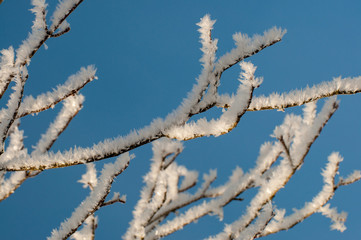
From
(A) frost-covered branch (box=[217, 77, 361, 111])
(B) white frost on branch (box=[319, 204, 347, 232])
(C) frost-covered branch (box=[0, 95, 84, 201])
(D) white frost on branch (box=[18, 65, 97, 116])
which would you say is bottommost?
(B) white frost on branch (box=[319, 204, 347, 232])

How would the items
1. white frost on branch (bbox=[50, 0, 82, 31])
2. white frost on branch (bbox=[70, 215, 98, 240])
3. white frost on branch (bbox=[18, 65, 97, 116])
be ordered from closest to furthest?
1. white frost on branch (bbox=[50, 0, 82, 31])
2. white frost on branch (bbox=[18, 65, 97, 116])
3. white frost on branch (bbox=[70, 215, 98, 240])

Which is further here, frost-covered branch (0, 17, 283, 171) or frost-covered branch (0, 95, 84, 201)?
frost-covered branch (0, 95, 84, 201)

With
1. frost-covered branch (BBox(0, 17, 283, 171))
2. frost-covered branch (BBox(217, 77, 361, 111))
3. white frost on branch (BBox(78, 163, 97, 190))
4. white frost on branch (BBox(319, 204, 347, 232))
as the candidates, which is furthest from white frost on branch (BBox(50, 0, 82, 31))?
white frost on branch (BBox(319, 204, 347, 232))

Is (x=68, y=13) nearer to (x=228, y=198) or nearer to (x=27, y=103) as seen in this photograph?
(x=27, y=103)

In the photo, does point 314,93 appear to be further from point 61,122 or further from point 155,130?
point 61,122

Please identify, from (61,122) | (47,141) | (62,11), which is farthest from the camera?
(47,141)

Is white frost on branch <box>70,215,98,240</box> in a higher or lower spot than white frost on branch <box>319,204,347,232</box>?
higher

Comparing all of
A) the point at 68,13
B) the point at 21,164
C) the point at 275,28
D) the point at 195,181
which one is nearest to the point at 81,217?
the point at 21,164

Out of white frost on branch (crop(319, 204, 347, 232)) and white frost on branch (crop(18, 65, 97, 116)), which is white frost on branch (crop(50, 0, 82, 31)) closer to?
white frost on branch (crop(18, 65, 97, 116))

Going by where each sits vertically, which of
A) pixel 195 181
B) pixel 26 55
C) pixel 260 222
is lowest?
pixel 260 222

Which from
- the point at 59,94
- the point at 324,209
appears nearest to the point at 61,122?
the point at 59,94

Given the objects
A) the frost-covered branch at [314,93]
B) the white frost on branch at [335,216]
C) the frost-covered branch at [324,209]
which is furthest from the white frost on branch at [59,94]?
the white frost on branch at [335,216]
